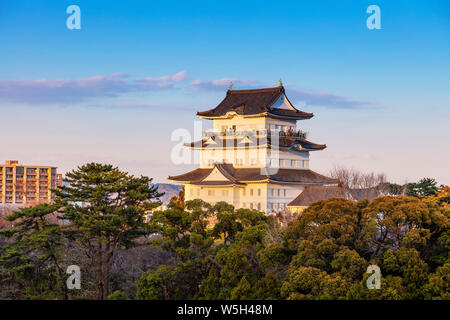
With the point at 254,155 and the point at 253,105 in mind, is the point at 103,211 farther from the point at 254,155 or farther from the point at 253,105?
the point at 253,105

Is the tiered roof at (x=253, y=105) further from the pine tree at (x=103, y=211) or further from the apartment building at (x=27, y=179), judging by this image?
the apartment building at (x=27, y=179)

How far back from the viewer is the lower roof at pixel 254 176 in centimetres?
4756

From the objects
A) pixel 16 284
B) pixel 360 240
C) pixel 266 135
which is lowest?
pixel 16 284

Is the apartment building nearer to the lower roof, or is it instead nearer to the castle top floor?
the lower roof

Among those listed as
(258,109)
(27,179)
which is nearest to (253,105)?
(258,109)

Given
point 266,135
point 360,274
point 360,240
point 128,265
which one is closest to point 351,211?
point 360,240

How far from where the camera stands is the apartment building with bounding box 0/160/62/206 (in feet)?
286

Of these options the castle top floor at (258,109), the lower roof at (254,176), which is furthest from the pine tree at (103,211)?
the castle top floor at (258,109)

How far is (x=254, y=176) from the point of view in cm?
4781

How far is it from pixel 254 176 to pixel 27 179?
50.9m

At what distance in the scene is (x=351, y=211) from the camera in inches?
1024
